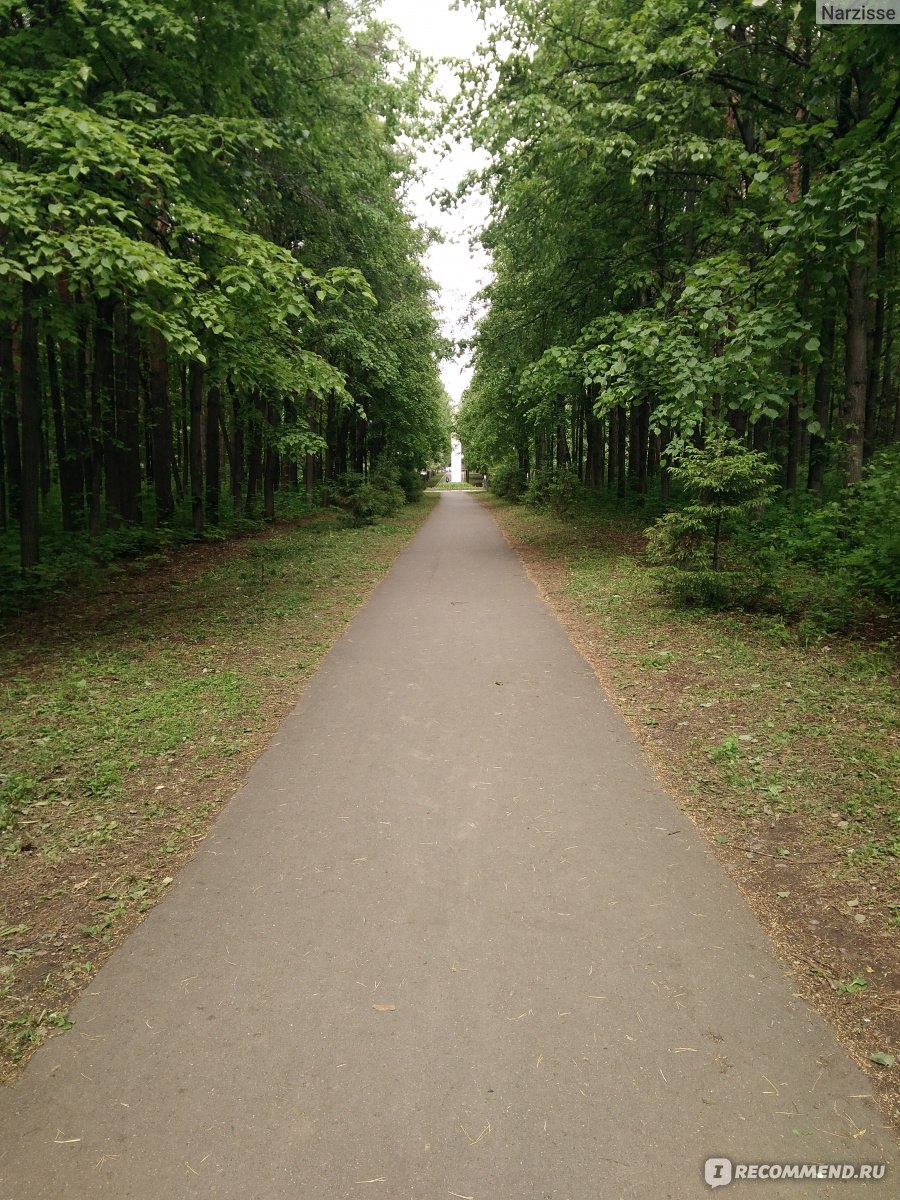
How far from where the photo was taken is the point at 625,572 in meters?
11.9

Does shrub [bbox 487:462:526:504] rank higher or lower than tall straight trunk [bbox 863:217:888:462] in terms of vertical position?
lower

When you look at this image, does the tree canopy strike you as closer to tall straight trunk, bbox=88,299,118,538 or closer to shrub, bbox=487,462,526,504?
tall straight trunk, bbox=88,299,118,538

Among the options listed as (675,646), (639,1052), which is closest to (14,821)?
(639,1052)

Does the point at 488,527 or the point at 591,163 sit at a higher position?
the point at 591,163

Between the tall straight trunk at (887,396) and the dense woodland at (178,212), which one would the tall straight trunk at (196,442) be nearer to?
the dense woodland at (178,212)

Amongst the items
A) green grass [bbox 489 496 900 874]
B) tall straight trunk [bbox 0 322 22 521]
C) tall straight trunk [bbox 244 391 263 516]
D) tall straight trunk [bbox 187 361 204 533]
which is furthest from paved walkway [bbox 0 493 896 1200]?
tall straight trunk [bbox 244 391 263 516]

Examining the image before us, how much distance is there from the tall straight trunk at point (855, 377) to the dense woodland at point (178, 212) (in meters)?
7.88

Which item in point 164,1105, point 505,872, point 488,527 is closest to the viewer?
point 164,1105

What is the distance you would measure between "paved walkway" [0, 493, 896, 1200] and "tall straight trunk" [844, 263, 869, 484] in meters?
8.72

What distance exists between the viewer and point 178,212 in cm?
696

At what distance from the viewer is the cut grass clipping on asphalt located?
314 cm

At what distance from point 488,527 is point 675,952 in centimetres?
2140

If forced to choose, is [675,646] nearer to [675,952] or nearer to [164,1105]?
[675,952]

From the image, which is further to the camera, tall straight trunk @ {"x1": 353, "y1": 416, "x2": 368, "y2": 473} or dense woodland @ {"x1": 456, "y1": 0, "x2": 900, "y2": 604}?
tall straight trunk @ {"x1": 353, "y1": 416, "x2": 368, "y2": 473}
